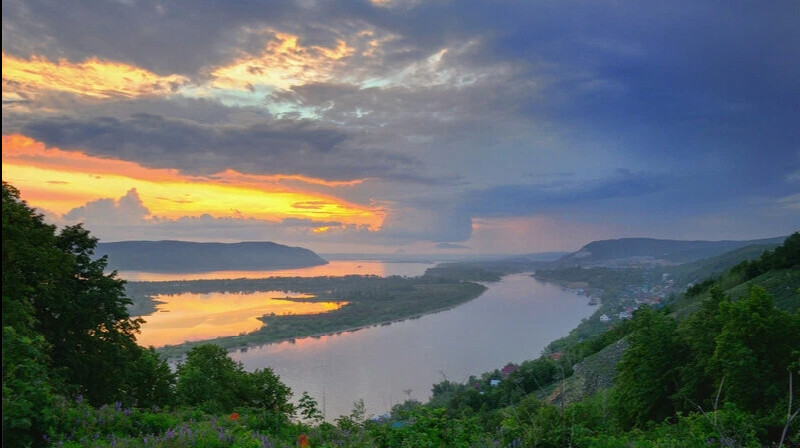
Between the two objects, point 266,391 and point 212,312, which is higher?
point 266,391

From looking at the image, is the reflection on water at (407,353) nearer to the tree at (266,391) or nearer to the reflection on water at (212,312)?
the tree at (266,391)

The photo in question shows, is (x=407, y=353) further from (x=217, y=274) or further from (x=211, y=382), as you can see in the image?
(x=217, y=274)

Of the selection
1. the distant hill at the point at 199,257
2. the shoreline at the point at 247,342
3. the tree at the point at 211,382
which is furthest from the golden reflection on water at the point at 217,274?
the tree at the point at 211,382

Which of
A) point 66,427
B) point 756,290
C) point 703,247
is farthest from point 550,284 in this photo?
point 66,427

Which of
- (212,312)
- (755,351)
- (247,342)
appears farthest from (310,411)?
(212,312)

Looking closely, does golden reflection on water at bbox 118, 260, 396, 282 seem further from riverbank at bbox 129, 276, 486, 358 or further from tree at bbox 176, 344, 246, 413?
tree at bbox 176, 344, 246, 413

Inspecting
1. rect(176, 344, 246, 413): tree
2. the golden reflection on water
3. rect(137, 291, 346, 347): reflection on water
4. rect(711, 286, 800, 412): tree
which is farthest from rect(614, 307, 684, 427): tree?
the golden reflection on water

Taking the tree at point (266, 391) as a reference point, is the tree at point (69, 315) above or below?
above
